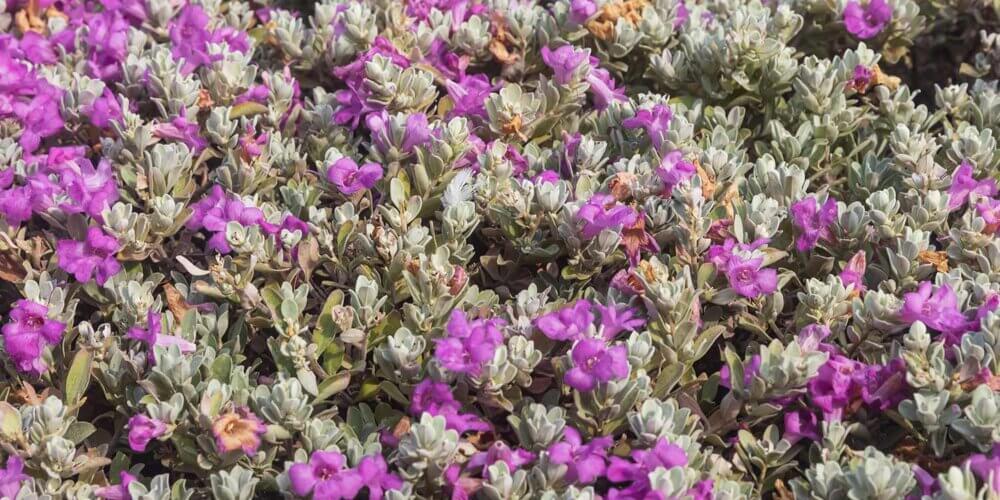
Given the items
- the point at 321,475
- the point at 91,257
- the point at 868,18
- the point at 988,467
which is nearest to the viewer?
the point at 988,467

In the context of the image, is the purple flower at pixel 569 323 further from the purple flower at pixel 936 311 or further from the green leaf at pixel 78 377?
the green leaf at pixel 78 377

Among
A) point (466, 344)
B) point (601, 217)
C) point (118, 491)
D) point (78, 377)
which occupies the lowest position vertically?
point (118, 491)

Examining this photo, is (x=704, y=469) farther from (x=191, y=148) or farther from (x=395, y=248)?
(x=191, y=148)

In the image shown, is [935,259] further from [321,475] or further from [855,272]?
[321,475]

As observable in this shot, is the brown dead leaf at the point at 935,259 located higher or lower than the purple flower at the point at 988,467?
higher

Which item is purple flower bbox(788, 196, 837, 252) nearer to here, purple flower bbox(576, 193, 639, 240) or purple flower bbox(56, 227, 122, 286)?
purple flower bbox(576, 193, 639, 240)

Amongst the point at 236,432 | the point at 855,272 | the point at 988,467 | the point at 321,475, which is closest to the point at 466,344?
the point at 321,475

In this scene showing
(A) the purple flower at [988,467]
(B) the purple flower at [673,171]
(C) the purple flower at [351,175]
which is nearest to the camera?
(A) the purple flower at [988,467]

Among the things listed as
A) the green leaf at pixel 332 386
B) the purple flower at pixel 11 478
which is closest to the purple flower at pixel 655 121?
the green leaf at pixel 332 386
